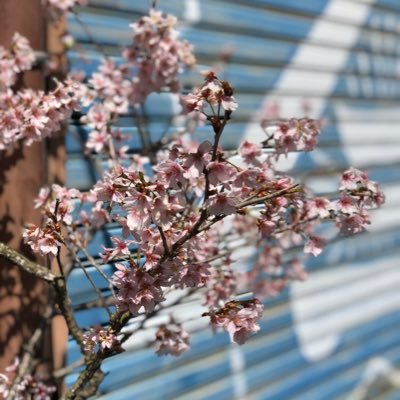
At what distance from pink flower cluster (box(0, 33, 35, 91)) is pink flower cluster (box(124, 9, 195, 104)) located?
519 mm

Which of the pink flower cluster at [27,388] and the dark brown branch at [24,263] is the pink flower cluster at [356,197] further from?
the pink flower cluster at [27,388]

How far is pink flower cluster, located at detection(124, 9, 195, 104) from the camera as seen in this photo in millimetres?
2486

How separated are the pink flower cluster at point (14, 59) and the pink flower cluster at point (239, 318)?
1424 mm

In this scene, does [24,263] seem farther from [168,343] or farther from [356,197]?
[356,197]

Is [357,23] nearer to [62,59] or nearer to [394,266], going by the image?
[394,266]

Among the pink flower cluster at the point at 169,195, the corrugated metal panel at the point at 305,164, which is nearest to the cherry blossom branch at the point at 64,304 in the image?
the pink flower cluster at the point at 169,195

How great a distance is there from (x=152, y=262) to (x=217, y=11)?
242 cm

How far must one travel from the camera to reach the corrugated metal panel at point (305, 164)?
299cm

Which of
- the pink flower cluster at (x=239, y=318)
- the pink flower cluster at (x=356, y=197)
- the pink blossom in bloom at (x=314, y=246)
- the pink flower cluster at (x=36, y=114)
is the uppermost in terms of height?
the pink flower cluster at (x=36, y=114)

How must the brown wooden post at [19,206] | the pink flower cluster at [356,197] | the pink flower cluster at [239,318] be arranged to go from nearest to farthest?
the pink flower cluster at [239,318] < the pink flower cluster at [356,197] < the brown wooden post at [19,206]

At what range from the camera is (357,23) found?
4.35m

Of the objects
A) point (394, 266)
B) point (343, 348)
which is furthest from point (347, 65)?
point (343, 348)

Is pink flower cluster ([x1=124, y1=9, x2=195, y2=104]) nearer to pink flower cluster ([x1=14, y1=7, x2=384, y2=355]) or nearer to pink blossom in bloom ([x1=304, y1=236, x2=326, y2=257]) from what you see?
pink flower cluster ([x1=14, y1=7, x2=384, y2=355])

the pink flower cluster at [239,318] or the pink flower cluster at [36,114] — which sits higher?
the pink flower cluster at [36,114]
